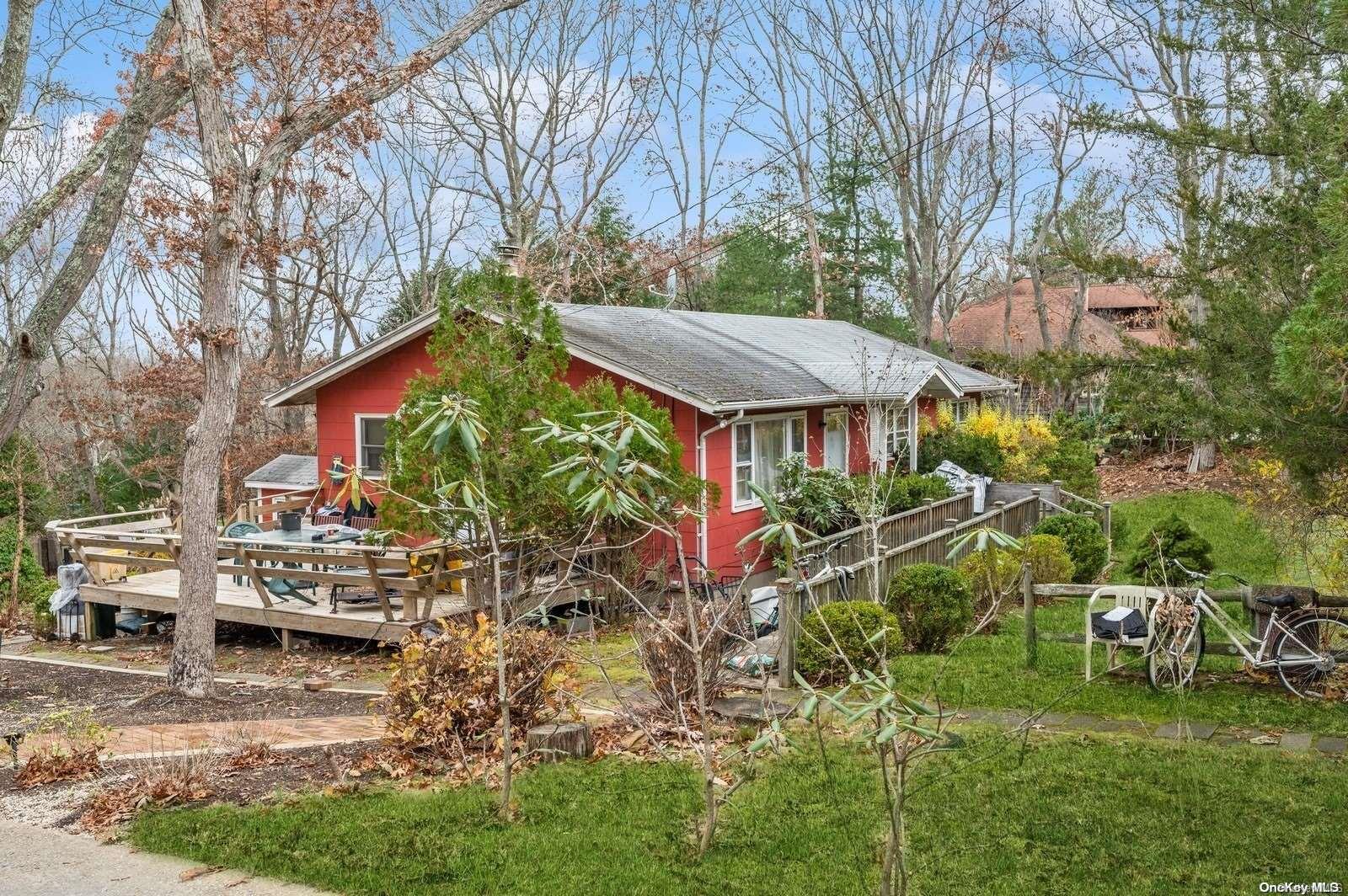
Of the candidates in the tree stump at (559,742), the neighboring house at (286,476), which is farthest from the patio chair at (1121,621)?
the neighboring house at (286,476)

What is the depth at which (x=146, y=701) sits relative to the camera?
10391 mm

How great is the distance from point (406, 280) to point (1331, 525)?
90.8 ft

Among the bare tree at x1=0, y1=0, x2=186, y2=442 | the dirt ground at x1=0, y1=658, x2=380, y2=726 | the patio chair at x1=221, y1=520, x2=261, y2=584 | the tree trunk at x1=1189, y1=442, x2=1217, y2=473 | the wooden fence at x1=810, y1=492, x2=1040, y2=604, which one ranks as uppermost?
the bare tree at x1=0, y1=0, x2=186, y2=442

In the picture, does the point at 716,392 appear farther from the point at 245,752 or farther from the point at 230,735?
the point at 245,752

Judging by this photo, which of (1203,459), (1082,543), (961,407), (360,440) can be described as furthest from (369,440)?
(1203,459)

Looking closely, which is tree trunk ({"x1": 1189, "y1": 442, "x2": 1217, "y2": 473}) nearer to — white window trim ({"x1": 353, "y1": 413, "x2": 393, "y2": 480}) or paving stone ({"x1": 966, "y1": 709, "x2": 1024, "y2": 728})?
white window trim ({"x1": 353, "y1": 413, "x2": 393, "y2": 480})

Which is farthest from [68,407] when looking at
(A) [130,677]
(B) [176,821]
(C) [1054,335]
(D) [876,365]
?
(C) [1054,335]

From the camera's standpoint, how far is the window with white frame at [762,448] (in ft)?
53.9

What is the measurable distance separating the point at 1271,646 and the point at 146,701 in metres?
10.3

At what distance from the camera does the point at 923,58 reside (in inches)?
1264

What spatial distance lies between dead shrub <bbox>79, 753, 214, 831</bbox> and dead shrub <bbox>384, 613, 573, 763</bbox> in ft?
4.04

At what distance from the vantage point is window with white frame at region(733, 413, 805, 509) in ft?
53.9

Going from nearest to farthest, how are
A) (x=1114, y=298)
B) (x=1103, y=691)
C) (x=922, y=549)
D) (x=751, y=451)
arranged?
(x=1103, y=691) → (x=922, y=549) → (x=751, y=451) → (x=1114, y=298)

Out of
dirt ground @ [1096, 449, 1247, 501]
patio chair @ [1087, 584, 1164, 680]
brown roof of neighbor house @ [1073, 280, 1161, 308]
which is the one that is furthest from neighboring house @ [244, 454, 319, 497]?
brown roof of neighbor house @ [1073, 280, 1161, 308]
